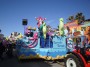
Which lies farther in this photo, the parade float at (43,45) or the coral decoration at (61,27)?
the coral decoration at (61,27)

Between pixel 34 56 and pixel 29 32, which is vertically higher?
pixel 29 32

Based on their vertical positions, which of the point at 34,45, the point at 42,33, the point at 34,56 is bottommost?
the point at 34,56

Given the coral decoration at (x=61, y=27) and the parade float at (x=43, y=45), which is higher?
the coral decoration at (x=61, y=27)

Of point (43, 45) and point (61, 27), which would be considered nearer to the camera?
point (43, 45)

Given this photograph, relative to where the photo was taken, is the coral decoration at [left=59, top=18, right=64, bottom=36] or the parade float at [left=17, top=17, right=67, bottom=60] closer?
the parade float at [left=17, top=17, right=67, bottom=60]

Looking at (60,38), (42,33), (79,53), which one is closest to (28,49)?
(42,33)

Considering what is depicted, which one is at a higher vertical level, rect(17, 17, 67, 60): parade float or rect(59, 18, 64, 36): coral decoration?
rect(59, 18, 64, 36): coral decoration

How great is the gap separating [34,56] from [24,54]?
757 mm

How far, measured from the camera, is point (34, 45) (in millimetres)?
12500

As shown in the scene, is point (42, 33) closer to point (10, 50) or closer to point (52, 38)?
point (52, 38)

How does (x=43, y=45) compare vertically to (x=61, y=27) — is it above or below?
below

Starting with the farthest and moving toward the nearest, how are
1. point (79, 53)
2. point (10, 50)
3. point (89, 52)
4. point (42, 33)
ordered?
point (10, 50) < point (42, 33) < point (79, 53) < point (89, 52)

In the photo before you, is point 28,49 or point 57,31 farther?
point 57,31

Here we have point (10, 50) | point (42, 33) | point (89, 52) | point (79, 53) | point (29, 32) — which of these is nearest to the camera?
point (89, 52)
